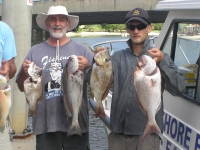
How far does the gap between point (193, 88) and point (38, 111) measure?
164cm

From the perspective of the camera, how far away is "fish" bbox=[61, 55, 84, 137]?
397 cm

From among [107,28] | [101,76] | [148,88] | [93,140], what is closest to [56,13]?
[101,76]

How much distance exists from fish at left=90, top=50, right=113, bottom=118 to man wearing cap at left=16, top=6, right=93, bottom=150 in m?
0.35

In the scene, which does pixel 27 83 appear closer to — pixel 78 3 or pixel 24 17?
pixel 24 17

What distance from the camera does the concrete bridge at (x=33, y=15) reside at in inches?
286

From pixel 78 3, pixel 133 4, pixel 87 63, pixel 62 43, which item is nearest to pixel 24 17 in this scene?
pixel 62 43

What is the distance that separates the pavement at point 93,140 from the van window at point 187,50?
319cm

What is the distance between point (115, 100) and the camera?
12.7 ft

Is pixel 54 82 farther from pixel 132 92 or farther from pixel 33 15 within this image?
pixel 33 15

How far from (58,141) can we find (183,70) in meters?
1.56

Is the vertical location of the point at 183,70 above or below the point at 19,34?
below

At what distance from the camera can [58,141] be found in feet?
14.5

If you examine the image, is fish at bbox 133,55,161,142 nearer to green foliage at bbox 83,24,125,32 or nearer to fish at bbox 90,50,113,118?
fish at bbox 90,50,113,118

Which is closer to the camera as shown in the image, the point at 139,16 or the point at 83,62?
the point at 139,16
